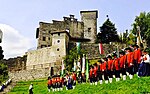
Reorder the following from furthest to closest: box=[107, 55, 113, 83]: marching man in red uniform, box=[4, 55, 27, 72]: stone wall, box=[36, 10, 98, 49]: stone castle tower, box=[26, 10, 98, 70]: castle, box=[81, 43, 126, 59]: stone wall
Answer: box=[36, 10, 98, 49]: stone castle tower
box=[4, 55, 27, 72]: stone wall
box=[81, 43, 126, 59]: stone wall
box=[26, 10, 98, 70]: castle
box=[107, 55, 113, 83]: marching man in red uniform

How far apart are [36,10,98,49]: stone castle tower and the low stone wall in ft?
76.7

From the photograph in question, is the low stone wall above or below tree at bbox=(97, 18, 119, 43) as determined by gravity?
below

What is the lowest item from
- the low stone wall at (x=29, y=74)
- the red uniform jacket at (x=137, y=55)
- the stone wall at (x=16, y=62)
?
the low stone wall at (x=29, y=74)

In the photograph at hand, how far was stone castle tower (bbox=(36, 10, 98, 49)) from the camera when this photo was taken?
101375mm

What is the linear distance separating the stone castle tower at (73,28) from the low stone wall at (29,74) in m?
23.4

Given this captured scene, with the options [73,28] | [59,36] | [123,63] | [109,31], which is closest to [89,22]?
[73,28]

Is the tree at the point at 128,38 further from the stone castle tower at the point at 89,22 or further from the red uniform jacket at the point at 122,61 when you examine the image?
the red uniform jacket at the point at 122,61

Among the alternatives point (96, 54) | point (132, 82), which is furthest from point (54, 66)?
point (132, 82)

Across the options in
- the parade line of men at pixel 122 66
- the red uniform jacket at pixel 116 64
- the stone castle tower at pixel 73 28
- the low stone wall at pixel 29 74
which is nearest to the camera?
the parade line of men at pixel 122 66

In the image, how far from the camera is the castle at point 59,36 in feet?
286

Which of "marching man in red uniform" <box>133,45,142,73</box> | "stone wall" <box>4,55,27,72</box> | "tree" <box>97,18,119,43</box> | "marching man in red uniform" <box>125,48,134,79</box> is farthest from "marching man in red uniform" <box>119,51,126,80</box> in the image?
"tree" <box>97,18,119,43</box>

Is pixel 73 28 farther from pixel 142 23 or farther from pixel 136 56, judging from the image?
pixel 136 56

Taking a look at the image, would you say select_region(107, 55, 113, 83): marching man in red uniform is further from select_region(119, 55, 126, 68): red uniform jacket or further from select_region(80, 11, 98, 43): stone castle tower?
select_region(80, 11, 98, 43): stone castle tower

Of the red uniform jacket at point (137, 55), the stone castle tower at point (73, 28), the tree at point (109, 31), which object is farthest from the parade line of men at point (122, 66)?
the stone castle tower at point (73, 28)
